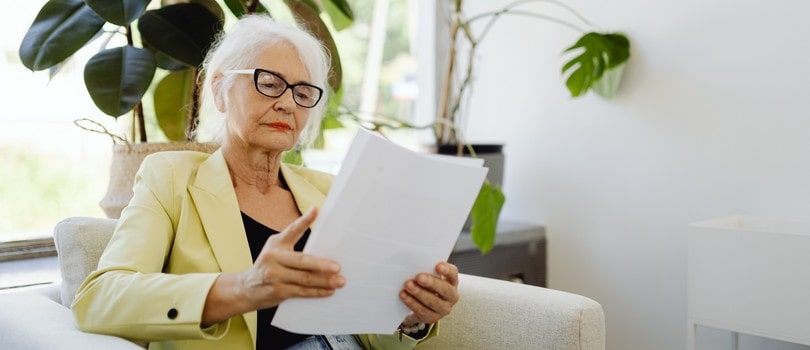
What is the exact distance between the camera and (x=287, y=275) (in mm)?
993

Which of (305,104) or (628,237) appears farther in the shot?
(628,237)

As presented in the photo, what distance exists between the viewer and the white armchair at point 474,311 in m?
1.24

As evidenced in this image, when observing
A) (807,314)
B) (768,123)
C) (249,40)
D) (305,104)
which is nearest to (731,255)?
(807,314)

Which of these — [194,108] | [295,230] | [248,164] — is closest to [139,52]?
[194,108]

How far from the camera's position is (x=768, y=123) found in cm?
210

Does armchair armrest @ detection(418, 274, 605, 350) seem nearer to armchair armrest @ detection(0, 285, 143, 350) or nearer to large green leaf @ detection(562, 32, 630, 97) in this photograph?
armchair armrest @ detection(0, 285, 143, 350)

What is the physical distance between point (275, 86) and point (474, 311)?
0.59m

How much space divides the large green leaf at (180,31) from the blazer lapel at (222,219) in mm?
526

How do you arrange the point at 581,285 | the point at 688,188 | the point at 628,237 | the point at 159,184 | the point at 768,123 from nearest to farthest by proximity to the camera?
the point at 159,184 → the point at 768,123 → the point at 688,188 → the point at 628,237 → the point at 581,285

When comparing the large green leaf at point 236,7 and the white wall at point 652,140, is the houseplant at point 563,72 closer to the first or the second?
the white wall at point 652,140

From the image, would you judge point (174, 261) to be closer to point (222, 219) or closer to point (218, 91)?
point (222, 219)

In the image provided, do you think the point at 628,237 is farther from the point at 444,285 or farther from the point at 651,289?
the point at 444,285

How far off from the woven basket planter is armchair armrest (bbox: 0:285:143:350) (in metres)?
0.48

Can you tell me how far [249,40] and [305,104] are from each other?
0.17m
